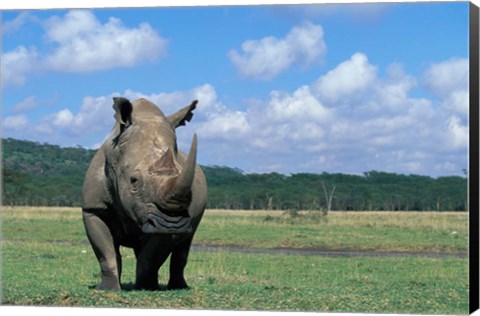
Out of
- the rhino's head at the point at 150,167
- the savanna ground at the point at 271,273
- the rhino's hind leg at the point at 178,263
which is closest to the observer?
the rhino's head at the point at 150,167

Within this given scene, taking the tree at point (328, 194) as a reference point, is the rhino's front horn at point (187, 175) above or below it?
below

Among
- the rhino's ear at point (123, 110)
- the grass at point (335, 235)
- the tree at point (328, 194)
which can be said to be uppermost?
the tree at point (328, 194)

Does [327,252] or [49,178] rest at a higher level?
[49,178]

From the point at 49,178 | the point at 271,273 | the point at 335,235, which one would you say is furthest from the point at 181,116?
the point at 49,178

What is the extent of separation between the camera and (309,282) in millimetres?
15258

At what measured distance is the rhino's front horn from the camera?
10344mm

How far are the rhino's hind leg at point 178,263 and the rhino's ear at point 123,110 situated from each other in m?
1.63

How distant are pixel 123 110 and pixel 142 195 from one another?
137cm

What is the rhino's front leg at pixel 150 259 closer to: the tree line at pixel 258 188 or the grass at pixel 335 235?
the grass at pixel 335 235

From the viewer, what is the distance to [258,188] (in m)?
63.8

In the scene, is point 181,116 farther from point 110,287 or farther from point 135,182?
point 110,287

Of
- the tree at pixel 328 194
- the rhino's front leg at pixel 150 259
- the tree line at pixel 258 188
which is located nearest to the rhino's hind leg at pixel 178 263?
the rhino's front leg at pixel 150 259

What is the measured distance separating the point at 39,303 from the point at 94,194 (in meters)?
1.40

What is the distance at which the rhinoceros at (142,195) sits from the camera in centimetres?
1073
